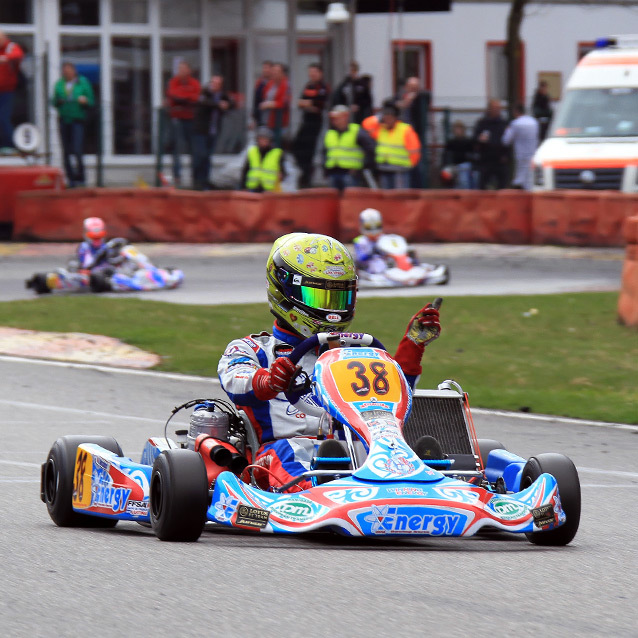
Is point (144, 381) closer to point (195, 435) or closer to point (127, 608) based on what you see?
point (195, 435)

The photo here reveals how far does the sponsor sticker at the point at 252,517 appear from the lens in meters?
5.50

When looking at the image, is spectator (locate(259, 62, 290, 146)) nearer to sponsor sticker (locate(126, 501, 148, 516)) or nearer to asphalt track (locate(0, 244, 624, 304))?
asphalt track (locate(0, 244, 624, 304))

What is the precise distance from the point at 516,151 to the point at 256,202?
4.38 m

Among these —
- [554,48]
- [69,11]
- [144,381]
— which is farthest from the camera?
[554,48]

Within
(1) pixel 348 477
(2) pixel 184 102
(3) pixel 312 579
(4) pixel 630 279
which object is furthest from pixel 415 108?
(3) pixel 312 579

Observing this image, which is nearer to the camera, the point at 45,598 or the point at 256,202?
the point at 45,598

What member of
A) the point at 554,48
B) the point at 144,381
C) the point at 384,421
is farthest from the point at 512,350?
the point at 554,48

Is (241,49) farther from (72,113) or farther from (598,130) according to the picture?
(598,130)

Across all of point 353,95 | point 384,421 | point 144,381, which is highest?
point 353,95

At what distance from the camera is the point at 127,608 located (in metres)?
4.46

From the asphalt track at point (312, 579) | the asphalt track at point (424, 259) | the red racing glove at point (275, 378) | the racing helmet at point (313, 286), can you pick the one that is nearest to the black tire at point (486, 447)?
the asphalt track at point (312, 579)

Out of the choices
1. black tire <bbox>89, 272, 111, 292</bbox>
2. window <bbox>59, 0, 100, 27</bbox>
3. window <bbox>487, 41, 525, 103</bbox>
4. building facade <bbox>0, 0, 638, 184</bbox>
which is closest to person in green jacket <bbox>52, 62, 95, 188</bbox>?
building facade <bbox>0, 0, 638, 184</bbox>

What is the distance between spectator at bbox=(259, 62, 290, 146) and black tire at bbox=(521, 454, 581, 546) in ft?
54.9

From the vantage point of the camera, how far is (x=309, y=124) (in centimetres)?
2244
